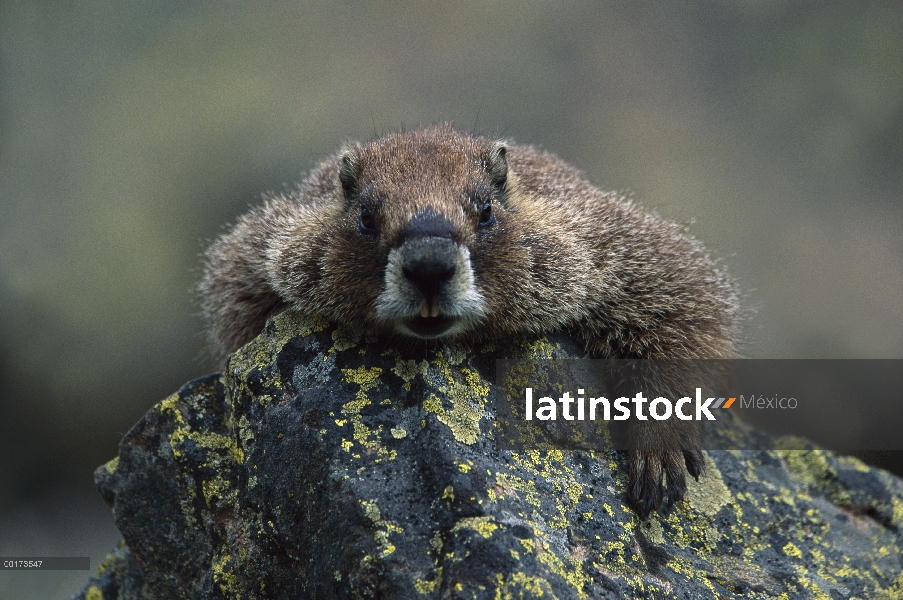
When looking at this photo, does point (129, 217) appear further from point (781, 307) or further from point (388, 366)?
point (781, 307)

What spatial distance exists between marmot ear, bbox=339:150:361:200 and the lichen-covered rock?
2.81ft

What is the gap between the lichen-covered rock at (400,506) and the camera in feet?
12.5

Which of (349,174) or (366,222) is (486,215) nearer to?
(366,222)

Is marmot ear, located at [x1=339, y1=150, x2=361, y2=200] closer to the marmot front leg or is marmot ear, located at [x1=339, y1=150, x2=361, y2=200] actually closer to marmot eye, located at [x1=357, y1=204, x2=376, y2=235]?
marmot eye, located at [x1=357, y1=204, x2=376, y2=235]

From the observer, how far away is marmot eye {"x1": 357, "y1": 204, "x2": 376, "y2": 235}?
4.52 meters

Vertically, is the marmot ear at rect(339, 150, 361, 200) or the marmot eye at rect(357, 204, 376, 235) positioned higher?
the marmot ear at rect(339, 150, 361, 200)

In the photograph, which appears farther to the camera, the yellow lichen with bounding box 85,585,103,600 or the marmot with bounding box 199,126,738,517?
the yellow lichen with bounding box 85,585,103,600

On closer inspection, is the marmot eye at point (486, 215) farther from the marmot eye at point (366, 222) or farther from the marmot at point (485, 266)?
the marmot eye at point (366, 222)

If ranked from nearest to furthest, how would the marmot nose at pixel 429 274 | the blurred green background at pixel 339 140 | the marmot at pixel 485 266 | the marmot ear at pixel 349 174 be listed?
the marmot nose at pixel 429 274 < the marmot at pixel 485 266 < the marmot ear at pixel 349 174 < the blurred green background at pixel 339 140

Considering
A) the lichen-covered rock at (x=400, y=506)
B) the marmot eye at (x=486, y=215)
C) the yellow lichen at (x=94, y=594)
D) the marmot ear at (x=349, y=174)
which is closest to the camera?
the lichen-covered rock at (x=400, y=506)

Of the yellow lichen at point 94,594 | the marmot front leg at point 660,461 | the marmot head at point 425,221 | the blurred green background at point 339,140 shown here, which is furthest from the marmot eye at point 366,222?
the blurred green background at point 339,140

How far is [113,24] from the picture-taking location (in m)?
11.3

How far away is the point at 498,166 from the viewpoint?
199 inches

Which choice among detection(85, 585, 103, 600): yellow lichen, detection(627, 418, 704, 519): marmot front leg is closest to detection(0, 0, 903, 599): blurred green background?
detection(85, 585, 103, 600): yellow lichen
